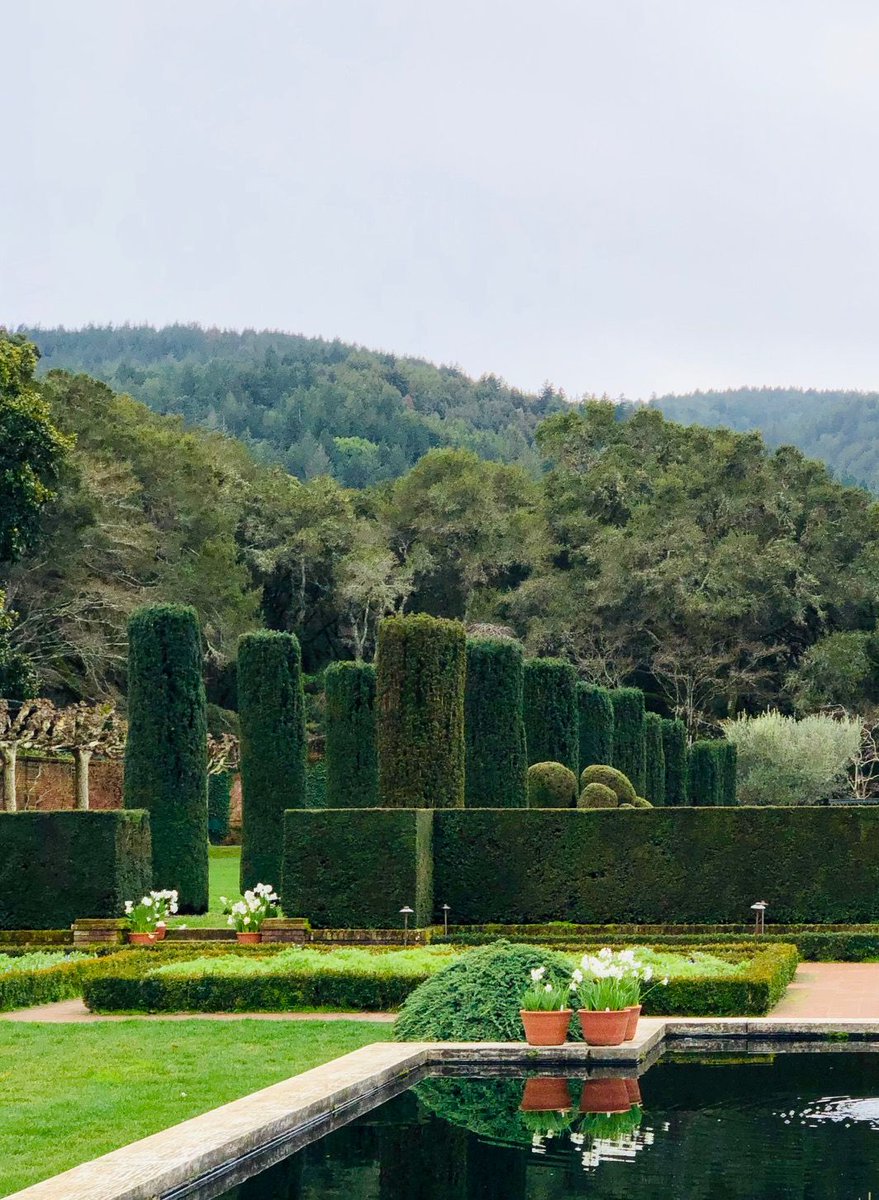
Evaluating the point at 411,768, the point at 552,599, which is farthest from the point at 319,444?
the point at 411,768

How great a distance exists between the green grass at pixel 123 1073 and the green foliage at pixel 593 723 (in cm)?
2297

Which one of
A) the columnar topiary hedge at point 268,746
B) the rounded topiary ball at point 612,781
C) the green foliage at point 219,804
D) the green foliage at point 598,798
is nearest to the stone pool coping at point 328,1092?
the columnar topiary hedge at point 268,746

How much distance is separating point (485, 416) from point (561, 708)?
8127 cm

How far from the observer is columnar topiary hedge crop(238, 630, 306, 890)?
24422mm

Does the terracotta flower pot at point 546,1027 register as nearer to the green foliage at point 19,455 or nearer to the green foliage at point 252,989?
the green foliage at point 252,989

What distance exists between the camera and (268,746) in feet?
81.8

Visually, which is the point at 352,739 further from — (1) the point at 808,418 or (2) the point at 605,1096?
(1) the point at 808,418

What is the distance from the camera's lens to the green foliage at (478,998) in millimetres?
11828

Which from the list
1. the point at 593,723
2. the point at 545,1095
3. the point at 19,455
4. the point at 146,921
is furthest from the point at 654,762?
the point at 545,1095

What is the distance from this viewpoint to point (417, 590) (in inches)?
2322

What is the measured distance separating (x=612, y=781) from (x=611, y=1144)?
21.6 m

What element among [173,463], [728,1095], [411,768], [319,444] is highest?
[319,444]

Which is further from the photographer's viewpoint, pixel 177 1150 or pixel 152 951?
pixel 152 951

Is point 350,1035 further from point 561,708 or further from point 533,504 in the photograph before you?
point 533,504
